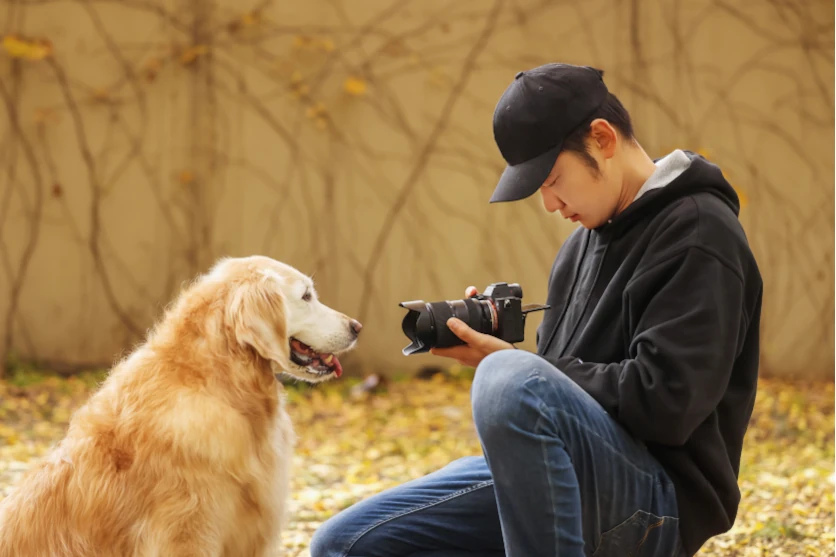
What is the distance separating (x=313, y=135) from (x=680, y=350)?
502cm

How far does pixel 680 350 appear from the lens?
5.99 feet

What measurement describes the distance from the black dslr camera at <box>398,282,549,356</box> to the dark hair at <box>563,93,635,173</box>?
425 mm

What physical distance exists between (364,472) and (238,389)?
2.21 metres

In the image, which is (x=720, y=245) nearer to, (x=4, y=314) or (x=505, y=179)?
(x=505, y=179)

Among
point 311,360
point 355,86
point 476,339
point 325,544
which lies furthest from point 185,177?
point 476,339

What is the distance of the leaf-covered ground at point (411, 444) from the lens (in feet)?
11.5

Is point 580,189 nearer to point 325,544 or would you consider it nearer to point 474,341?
point 474,341

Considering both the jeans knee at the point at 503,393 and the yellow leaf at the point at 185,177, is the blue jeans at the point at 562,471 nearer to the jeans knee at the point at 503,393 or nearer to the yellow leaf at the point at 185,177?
the jeans knee at the point at 503,393

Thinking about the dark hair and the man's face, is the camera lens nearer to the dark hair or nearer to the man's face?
the man's face

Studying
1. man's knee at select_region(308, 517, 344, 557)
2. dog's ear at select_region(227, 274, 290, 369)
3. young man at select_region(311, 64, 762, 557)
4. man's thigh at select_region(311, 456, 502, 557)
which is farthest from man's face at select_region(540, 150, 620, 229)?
man's knee at select_region(308, 517, 344, 557)

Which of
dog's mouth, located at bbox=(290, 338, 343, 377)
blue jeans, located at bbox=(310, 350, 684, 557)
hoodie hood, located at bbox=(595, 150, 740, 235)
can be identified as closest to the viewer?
blue jeans, located at bbox=(310, 350, 684, 557)

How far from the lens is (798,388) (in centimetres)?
649

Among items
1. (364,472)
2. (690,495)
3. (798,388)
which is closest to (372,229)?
(364,472)

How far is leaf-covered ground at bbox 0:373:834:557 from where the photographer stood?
351cm
